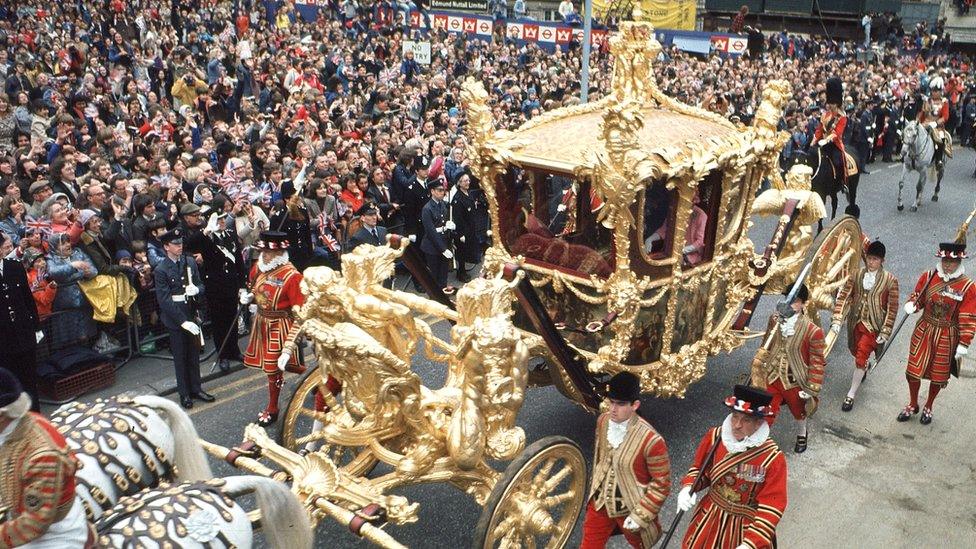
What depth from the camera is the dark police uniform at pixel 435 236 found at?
9.98 metres

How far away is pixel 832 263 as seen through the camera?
8203mm

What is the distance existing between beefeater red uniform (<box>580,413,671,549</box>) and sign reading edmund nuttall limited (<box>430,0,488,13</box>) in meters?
24.9

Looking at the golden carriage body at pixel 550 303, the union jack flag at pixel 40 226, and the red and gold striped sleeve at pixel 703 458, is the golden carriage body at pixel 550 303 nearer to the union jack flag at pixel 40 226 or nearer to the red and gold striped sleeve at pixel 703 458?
the red and gold striped sleeve at pixel 703 458

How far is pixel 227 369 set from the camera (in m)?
8.36

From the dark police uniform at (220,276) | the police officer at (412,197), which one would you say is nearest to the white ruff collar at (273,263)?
the dark police uniform at (220,276)

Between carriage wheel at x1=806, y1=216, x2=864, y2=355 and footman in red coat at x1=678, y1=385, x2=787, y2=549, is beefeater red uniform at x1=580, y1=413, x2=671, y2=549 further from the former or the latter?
carriage wheel at x1=806, y1=216, x2=864, y2=355

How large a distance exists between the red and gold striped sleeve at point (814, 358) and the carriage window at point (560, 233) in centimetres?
179

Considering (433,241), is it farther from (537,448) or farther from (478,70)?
(478,70)

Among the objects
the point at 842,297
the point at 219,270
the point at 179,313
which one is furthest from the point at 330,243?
the point at 842,297

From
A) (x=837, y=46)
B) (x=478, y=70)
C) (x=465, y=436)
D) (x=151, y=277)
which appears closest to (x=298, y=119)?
(x=151, y=277)

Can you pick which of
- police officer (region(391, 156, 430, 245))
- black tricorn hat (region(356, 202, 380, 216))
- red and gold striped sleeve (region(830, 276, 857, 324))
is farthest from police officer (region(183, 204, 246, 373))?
red and gold striped sleeve (region(830, 276, 857, 324))

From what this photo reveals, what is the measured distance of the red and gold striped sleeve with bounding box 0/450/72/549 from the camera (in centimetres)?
358

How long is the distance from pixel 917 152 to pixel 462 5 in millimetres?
16974

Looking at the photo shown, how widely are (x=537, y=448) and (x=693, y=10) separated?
25.3 m
